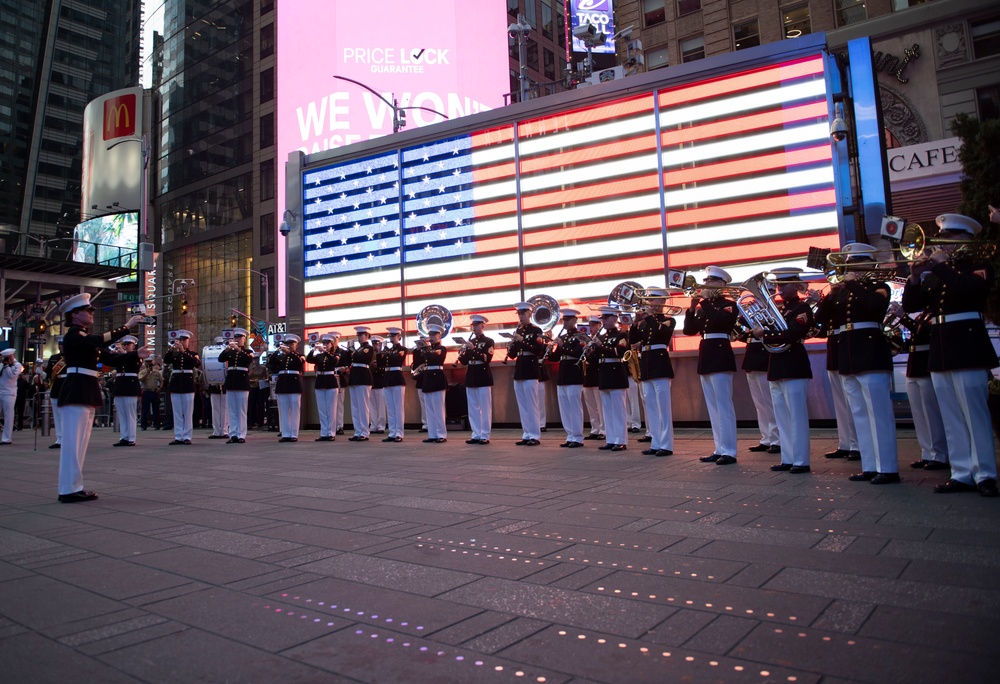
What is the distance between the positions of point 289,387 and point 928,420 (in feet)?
40.1

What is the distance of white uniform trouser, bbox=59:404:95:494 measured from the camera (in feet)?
23.3

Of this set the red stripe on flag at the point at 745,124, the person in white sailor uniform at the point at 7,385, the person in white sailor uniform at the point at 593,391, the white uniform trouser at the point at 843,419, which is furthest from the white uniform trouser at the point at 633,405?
the person in white sailor uniform at the point at 7,385

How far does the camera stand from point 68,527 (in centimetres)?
569

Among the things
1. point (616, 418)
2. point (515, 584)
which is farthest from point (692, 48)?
point (515, 584)

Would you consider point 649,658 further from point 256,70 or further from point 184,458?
point 256,70

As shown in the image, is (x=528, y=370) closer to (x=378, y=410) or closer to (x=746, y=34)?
(x=378, y=410)

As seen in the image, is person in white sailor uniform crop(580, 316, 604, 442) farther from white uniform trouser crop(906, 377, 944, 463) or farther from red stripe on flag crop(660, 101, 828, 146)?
white uniform trouser crop(906, 377, 944, 463)

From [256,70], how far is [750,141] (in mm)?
45600

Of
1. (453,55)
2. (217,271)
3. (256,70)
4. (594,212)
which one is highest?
(256,70)

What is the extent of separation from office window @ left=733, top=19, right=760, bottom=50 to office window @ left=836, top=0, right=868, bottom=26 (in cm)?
319

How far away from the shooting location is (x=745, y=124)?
13.4 metres

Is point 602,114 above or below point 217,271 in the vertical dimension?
below

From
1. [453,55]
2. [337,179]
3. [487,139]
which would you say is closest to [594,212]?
[487,139]

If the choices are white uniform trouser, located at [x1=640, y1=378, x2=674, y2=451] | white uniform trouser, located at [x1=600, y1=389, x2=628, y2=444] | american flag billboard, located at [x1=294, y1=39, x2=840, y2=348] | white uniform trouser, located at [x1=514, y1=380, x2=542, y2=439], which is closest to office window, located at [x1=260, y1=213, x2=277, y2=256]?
american flag billboard, located at [x1=294, y1=39, x2=840, y2=348]
